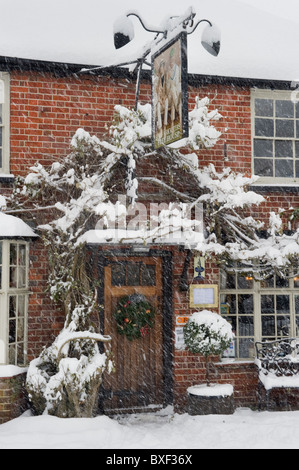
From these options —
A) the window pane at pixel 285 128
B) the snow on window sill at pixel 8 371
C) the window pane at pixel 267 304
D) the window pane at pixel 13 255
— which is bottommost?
the snow on window sill at pixel 8 371

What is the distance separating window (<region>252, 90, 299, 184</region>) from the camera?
31.0ft

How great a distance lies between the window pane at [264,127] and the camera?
31.2ft

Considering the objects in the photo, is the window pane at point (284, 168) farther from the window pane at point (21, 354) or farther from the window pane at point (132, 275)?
the window pane at point (21, 354)

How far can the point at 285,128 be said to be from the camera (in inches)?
376

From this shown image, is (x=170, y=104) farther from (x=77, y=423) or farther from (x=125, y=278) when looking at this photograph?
(x=77, y=423)

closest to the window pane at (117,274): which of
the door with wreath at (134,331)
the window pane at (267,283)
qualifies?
the door with wreath at (134,331)

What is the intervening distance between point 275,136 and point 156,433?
5.04 metres

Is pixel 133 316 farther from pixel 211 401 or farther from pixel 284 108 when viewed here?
pixel 284 108

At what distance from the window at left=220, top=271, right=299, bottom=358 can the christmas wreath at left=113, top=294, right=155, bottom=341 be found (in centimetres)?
123

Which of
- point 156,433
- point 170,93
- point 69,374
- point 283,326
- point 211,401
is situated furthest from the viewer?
point 283,326

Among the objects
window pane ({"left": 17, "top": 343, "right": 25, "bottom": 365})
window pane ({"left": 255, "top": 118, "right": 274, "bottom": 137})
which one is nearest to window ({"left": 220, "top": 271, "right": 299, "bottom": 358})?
window pane ({"left": 255, "top": 118, "right": 274, "bottom": 137})

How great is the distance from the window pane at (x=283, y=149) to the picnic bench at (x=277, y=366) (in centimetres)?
298

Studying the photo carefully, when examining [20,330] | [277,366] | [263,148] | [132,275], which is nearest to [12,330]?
[20,330]

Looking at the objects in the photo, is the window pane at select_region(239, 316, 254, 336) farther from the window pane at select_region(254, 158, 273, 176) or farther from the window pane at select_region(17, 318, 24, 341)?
the window pane at select_region(17, 318, 24, 341)
